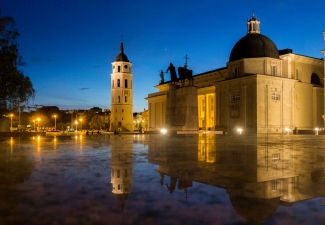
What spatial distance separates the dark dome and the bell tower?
48.0 m

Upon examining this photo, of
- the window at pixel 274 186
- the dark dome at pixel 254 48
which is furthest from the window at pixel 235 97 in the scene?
the window at pixel 274 186

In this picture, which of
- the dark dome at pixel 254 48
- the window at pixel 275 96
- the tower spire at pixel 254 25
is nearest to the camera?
the window at pixel 275 96

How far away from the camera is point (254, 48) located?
5544 cm

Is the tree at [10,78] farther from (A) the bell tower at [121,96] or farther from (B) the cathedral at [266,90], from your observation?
(A) the bell tower at [121,96]

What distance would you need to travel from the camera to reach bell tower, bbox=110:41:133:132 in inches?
3826

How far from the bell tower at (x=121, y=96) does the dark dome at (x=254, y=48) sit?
48.0m

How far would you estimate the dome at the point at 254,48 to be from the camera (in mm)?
55000

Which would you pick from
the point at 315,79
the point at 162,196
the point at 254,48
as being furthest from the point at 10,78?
the point at 315,79

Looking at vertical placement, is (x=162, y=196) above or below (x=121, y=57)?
below

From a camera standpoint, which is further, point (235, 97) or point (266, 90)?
point (235, 97)

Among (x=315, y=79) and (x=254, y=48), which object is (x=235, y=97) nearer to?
(x=254, y=48)

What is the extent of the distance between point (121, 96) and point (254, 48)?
171ft

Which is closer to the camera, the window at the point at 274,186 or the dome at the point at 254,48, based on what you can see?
the window at the point at 274,186

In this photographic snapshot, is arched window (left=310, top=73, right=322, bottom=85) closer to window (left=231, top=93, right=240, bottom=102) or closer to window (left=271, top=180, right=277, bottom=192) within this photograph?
window (left=231, top=93, right=240, bottom=102)
